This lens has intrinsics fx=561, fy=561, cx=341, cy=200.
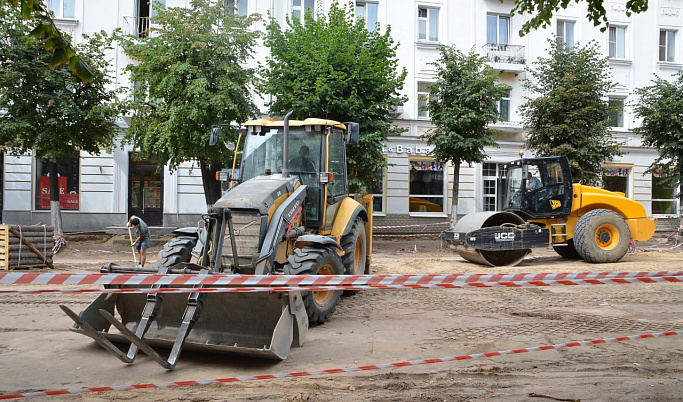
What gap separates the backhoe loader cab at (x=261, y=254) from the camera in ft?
17.9

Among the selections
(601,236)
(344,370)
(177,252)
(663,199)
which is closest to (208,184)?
(177,252)

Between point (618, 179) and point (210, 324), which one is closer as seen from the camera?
point (210, 324)

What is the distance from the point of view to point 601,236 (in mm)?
14273

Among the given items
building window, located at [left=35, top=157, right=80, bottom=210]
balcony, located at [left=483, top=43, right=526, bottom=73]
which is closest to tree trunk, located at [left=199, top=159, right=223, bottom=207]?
building window, located at [left=35, top=157, right=80, bottom=210]

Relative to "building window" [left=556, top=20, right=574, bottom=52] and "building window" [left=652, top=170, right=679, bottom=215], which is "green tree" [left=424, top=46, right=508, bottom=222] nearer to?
"building window" [left=556, top=20, right=574, bottom=52]

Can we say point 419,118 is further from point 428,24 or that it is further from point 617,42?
point 617,42

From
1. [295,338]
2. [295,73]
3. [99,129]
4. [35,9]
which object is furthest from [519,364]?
[99,129]

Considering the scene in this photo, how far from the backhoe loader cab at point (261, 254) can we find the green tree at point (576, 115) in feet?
42.3

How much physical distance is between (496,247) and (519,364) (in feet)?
26.0

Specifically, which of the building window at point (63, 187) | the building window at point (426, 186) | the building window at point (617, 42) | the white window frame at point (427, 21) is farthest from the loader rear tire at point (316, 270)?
the building window at point (617, 42)

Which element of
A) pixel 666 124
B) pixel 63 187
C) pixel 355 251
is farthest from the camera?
pixel 63 187

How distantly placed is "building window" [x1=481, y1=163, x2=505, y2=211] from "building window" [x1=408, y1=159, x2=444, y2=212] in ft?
6.43

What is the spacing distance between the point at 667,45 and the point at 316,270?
2791 centimetres

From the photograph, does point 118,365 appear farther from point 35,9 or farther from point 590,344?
point 590,344
